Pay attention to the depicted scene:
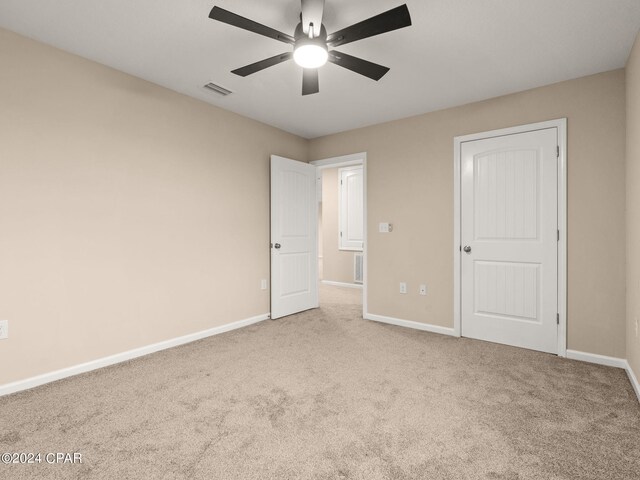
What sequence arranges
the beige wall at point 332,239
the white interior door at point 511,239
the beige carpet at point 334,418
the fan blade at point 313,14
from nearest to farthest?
the beige carpet at point 334,418 → the fan blade at point 313,14 → the white interior door at point 511,239 → the beige wall at point 332,239

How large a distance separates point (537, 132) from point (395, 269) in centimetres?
192

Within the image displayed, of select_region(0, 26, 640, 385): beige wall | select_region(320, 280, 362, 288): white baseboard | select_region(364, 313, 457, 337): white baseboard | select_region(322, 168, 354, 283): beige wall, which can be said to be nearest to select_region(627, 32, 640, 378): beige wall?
select_region(0, 26, 640, 385): beige wall

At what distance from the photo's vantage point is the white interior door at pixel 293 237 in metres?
4.08

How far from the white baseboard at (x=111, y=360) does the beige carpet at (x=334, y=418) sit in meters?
0.09

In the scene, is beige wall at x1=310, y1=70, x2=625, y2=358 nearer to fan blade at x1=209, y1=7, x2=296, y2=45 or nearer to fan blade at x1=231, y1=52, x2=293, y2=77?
fan blade at x1=231, y1=52, x2=293, y2=77

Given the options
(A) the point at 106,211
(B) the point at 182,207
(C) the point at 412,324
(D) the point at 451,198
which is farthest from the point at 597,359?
(A) the point at 106,211

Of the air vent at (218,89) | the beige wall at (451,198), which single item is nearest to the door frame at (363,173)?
the beige wall at (451,198)

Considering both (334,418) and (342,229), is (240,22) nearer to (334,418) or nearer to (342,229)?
(334,418)

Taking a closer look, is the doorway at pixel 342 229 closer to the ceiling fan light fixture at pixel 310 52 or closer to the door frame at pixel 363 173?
the door frame at pixel 363 173

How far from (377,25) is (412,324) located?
9.86ft

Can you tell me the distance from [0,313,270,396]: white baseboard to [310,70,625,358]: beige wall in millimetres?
1823

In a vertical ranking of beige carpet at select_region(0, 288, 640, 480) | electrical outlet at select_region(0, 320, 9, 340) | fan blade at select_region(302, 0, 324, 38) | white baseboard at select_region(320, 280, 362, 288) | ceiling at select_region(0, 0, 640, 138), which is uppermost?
ceiling at select_region(0, 0, 640, 138)

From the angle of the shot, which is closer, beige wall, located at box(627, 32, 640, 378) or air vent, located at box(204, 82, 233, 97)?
beige wall, located at box(627, 32, 640, 378)

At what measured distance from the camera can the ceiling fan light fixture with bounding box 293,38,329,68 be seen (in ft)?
6.25
